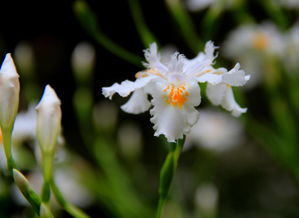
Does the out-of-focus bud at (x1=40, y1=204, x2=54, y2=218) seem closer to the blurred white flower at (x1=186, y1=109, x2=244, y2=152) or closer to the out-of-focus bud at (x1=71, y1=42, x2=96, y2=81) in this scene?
the out-of-focus bud at (x1=71, y1=42, x2=96, y2=81)

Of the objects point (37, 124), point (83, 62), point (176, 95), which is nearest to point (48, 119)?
point (37, 124)

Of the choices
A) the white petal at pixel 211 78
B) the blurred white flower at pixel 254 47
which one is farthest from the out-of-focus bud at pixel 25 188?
the blurred white flower at pixel 254 47

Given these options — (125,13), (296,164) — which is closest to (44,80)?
(125,13)

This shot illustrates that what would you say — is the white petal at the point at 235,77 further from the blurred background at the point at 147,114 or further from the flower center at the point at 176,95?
the blurred background at the point at 147,114

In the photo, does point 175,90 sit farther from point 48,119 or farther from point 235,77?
point 48,119

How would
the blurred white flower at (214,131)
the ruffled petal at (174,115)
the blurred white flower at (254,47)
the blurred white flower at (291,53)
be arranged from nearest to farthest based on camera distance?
the ruffled petal at (174,115), the blurred white flower at (291,53), the blurred white flower at (254,47), the blurred white flower at (214,131)

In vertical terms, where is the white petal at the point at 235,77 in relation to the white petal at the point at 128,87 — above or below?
above

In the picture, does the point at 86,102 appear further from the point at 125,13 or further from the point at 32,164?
the point at 125,13

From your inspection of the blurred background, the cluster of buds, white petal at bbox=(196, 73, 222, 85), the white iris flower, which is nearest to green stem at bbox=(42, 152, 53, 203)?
the cluster of buds
